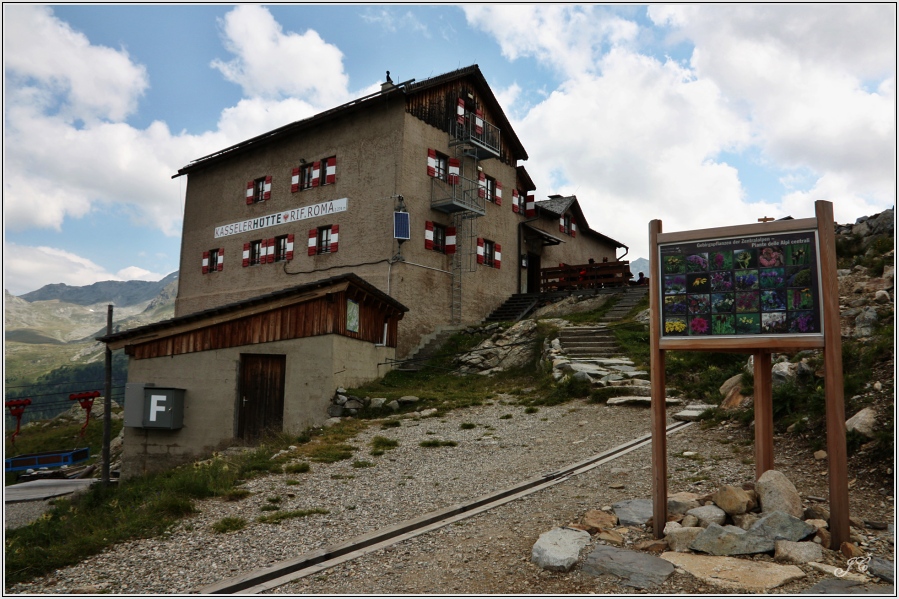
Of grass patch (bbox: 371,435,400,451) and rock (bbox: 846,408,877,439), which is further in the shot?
grass patch (bbox: 371,435,400,451)

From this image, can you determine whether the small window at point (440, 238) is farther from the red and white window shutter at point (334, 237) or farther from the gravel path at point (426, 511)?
the gravel path at point (426, 511)

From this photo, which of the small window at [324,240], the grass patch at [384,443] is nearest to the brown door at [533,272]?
the small window at [324,240]

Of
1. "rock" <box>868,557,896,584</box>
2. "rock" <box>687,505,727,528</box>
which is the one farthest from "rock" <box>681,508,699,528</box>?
"rock" <box>868,557,896,584</box>

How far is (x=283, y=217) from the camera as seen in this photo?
27547 millimetres

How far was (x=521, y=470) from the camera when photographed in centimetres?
898

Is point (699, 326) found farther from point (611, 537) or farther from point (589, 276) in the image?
point (589, 276)

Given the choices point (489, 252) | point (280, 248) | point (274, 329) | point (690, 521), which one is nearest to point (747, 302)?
point (690, 521)

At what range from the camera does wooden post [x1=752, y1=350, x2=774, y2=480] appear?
632 cm

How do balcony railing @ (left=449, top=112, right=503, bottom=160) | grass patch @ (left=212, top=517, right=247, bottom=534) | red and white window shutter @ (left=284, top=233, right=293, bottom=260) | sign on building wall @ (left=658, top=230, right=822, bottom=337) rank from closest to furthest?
1. sign on building wall @ (left=658, top=230, right=822, bottom=337)
2. grass patch @ (left=212, top=517, right=247, bottom=534)
3. balcony railing @ (left=449, top=112, right=503, bottom=160)
4. red and white window shutter @ (left=284, top=233, right=293, bottom=260)

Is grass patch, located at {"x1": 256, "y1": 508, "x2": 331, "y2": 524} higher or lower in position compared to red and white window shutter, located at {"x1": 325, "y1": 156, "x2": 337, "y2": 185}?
lower

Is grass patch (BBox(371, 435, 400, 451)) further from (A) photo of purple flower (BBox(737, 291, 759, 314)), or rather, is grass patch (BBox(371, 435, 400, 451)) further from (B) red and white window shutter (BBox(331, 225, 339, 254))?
(B) red and white window shutter (BBox(331, 225, 339, 254))

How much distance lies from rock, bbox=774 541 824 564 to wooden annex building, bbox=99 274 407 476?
39.0 ft

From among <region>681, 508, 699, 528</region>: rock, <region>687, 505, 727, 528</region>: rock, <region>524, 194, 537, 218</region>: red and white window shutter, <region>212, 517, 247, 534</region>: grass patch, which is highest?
<region>524, 194, 537, 218</region>: red and white window shutter

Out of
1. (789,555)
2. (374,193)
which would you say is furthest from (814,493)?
(374,193)
